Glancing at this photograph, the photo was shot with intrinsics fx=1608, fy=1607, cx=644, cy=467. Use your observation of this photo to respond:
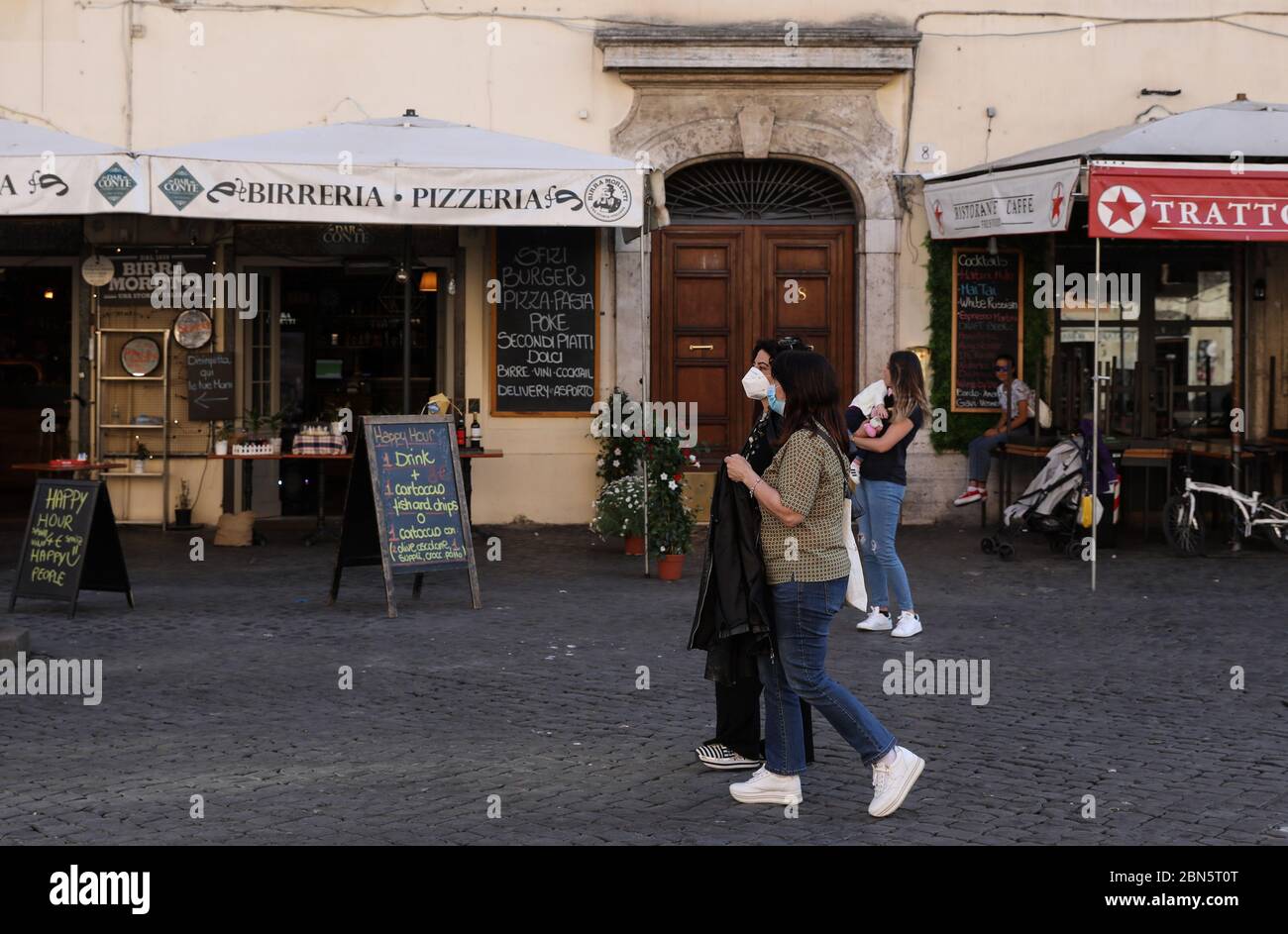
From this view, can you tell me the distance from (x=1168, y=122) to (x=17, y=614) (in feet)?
30.1

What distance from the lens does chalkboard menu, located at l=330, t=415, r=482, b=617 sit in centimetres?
1030

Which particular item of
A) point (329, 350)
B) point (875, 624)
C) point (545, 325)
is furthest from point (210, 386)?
point (875, 624)

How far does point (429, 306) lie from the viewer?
1527 cm

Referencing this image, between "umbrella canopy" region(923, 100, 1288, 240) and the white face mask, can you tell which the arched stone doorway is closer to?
"umbrella canopy" region(923, 100, 1288, 240)

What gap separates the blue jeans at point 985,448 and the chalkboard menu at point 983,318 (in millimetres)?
433

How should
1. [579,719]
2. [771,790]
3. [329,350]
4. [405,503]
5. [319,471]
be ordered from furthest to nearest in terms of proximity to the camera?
[329,350] → [319,471] → [405,503] → [579,719] → [771,790]

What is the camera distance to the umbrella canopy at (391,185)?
11648mm

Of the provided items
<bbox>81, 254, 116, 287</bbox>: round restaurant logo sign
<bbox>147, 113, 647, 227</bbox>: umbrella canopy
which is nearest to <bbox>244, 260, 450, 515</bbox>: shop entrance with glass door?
<bbox>81, 254, 116, 287</bbox>: round restaurant logo sign

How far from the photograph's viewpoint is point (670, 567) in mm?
11836

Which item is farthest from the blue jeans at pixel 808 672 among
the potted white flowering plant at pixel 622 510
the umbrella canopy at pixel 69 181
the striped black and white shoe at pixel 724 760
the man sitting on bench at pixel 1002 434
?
the man sitting on bench at pixel 1002 434

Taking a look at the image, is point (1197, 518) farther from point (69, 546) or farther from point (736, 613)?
point (69, 546)

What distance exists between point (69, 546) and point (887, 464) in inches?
200

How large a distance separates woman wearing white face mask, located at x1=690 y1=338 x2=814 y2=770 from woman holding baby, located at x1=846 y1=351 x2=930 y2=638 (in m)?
3.05

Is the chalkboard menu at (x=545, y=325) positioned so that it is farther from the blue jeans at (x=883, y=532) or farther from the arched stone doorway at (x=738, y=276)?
the blue jeans at (x=883, y=532)
